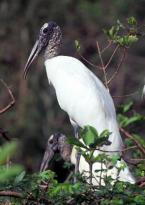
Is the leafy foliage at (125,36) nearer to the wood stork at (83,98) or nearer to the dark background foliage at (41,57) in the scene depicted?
the wood stork at (83,98)

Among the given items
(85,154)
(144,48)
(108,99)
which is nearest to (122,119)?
(108,99)

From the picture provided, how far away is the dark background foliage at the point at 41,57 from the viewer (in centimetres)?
1325

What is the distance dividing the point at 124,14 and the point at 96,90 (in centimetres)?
778

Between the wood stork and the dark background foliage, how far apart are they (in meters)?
5.35

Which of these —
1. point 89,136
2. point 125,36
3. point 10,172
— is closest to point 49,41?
point 125,36

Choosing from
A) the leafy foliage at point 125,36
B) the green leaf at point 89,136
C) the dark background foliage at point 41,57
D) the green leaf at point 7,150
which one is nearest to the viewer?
the green leaf at point 7,150

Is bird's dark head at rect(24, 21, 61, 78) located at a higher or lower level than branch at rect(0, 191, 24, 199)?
higher

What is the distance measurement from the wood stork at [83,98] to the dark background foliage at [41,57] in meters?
5.35

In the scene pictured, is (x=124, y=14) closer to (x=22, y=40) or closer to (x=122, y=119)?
(x=22, y=40)

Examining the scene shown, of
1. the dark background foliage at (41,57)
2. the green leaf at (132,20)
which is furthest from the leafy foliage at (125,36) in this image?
the dark background foliage at (41,57)

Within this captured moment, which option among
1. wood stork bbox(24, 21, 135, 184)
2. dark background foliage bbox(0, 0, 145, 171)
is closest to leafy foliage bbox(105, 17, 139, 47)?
wood stork bbox(24, 21, 135, 184)

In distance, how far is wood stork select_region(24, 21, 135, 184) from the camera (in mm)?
6504

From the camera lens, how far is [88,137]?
4066mm

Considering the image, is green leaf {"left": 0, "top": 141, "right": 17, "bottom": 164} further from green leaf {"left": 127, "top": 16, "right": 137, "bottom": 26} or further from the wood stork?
the wood stork
